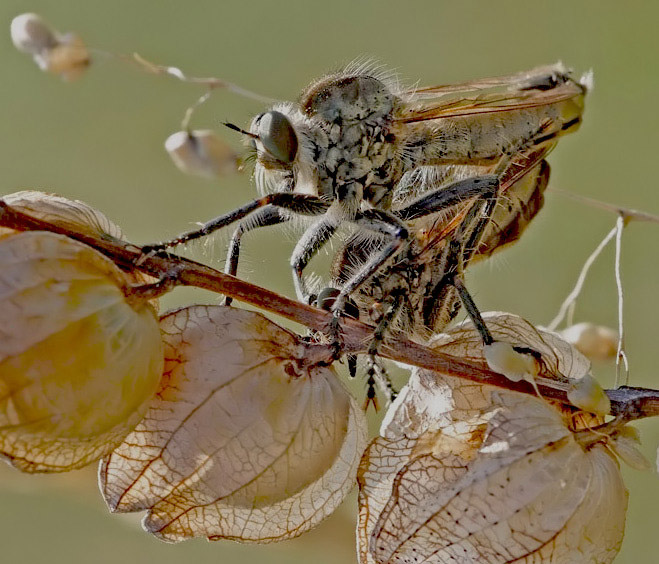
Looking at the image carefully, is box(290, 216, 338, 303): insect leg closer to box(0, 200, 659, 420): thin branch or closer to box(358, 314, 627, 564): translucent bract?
box(0, 200, 659, 420): thin branch

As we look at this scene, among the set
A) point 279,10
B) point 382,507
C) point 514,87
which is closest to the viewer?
point 382,507

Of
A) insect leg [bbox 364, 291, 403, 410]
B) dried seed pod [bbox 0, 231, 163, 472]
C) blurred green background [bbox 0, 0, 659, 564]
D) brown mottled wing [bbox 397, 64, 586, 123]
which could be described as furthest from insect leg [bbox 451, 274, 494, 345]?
blurred green background [bbox 0, 0, 659, 564]

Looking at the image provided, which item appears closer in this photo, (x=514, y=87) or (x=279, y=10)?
(x=514, y=87)

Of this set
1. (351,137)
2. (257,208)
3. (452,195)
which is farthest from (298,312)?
(351,137)

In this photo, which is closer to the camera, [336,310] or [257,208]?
[336,310]

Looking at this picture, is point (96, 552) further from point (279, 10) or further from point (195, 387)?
point (195, 387)

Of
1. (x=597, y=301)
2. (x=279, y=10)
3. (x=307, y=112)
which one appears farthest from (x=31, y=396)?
(x=279, y=10)

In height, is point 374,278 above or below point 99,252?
above

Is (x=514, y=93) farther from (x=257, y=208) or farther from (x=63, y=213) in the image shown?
(x=63, y=213)
